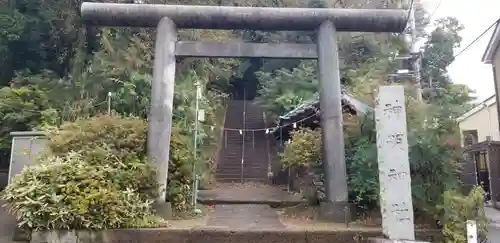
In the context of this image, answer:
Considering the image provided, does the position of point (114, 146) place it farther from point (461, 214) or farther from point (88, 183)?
point (461, 214)

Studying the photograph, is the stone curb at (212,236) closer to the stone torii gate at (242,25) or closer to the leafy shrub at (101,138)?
the leafy shrub at (101,138)

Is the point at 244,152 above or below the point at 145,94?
below

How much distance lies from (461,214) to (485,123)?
16.8 meters

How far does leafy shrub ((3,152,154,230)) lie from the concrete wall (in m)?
16.7

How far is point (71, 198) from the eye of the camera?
6820 mm

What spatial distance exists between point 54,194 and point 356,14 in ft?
22.7

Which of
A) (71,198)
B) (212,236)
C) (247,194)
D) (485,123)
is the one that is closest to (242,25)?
(212,236)

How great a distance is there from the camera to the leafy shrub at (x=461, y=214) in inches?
243

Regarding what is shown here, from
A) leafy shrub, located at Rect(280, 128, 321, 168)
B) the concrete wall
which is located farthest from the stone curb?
the concrete wall

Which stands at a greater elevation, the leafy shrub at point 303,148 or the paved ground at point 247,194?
the leafy shrub at point 303,148

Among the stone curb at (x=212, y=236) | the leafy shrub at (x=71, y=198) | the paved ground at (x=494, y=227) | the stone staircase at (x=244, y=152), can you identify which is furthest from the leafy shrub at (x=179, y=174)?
the stone staircase at (x=244, y=152)

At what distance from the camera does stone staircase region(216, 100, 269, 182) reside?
1767 cm

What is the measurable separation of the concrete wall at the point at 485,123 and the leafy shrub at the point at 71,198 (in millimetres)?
16655

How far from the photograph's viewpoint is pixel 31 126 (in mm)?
13320
